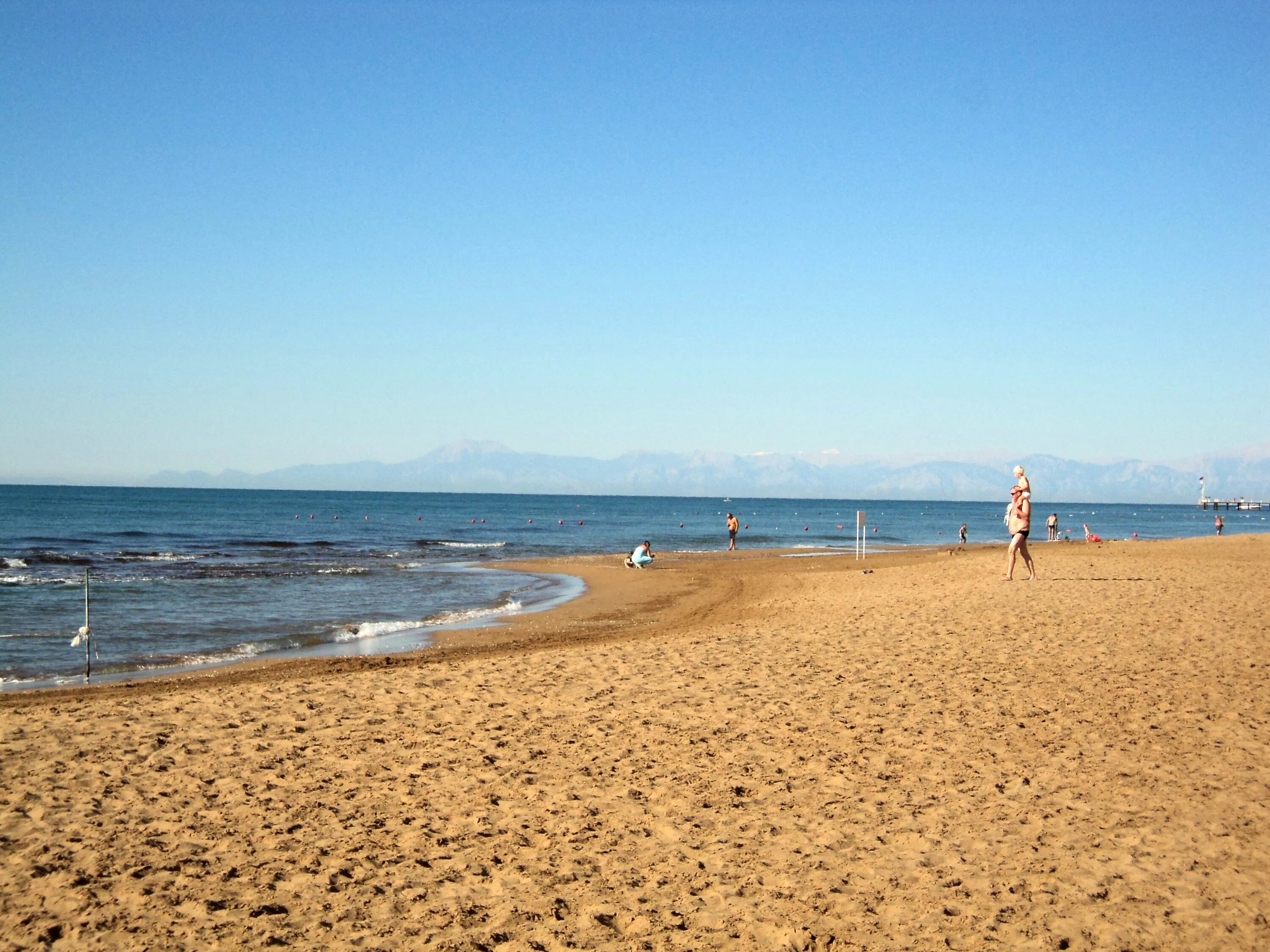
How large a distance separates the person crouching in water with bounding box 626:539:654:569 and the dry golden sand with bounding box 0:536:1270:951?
60.2 ft

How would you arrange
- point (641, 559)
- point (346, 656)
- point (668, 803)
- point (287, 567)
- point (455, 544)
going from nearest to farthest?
point (668, 803) < point (346, 656) < point (641, 559) < point (287, 567) < point (455, 544)

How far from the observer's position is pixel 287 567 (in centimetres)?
3067

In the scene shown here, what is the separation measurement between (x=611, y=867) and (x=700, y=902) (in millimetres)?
617

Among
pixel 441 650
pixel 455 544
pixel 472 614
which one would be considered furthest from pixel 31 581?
pixel 455 544

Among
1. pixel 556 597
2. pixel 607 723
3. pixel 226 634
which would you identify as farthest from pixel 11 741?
pixel 556 597

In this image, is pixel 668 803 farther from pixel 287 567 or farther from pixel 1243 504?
pixel 1243 504

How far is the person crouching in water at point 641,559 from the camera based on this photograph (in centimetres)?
2973

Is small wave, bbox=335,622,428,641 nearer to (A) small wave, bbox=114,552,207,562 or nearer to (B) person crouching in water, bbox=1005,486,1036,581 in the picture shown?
(B) person crouching in water, bbox=1005,486,1036,581

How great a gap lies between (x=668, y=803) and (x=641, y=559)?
23.8 meters

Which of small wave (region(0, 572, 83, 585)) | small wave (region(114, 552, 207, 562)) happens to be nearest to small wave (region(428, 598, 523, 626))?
small wave (region(0, 572, 83, 585))

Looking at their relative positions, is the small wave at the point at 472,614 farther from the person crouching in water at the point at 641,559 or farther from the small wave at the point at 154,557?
the small wave at the point at 154,557

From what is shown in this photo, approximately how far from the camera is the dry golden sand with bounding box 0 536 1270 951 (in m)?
4.44

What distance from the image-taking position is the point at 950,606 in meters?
14.4

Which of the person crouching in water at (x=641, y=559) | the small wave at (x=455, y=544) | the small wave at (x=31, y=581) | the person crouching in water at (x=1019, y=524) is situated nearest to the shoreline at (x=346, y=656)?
the person crouching in water at (x=641, y=559)
